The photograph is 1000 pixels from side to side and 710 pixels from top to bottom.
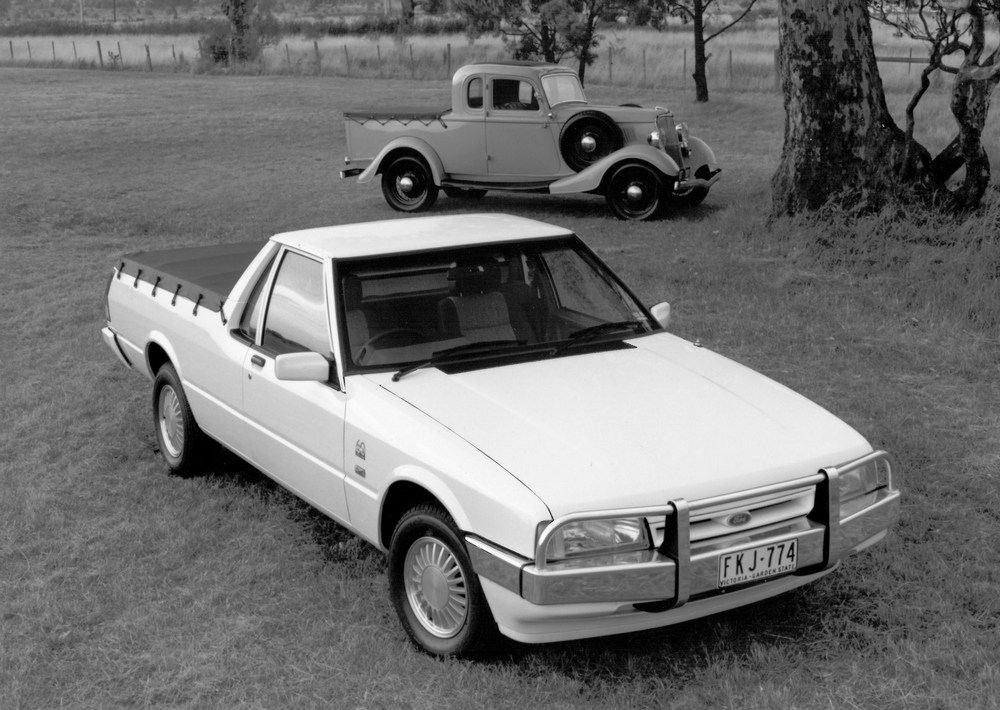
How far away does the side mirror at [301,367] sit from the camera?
4.69m

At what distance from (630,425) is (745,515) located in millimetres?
536

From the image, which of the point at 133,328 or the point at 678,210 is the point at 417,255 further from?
the point at 678,210

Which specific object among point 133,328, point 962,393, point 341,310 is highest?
point 341,310

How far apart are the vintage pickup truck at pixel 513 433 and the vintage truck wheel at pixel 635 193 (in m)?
8.73

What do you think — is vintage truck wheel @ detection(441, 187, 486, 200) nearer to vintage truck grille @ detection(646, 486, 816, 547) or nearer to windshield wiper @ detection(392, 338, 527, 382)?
windshield wiper @ detection(392, 338, 527, 382)

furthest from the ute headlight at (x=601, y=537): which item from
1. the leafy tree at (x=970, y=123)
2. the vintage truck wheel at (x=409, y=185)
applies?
the vintage truck wheel at (x=409, y=185)

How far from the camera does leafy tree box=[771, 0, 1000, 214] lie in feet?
39.7

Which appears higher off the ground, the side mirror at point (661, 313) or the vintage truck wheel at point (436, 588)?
the side mirror at point (661, 313)

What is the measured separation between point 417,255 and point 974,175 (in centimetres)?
859

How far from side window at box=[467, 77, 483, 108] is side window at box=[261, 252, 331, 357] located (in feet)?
32.7

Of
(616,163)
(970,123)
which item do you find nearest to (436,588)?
(970,123)

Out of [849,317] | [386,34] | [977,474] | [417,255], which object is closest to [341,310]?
[417,255]

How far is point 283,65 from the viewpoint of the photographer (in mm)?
39500

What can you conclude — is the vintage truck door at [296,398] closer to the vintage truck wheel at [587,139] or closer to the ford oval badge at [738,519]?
the ford oval badge at [738,519]
